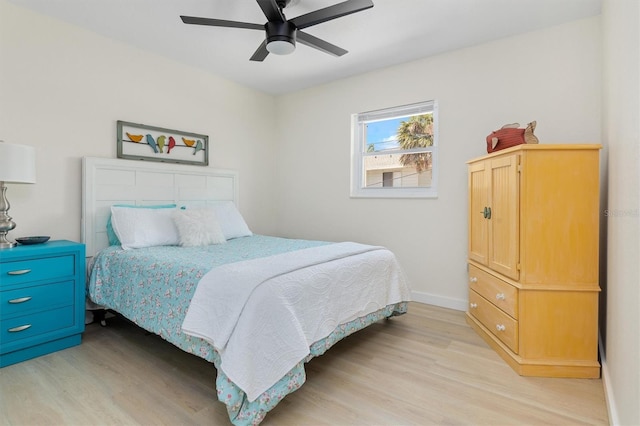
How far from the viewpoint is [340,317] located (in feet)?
6.83

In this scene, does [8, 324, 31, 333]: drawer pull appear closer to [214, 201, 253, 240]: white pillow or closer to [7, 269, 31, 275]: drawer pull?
[7, 269, 31, 275]: drawer pull

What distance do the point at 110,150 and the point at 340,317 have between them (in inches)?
102

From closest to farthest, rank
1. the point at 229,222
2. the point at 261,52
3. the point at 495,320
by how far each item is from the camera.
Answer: the point at 495,320, the point at 261,52, the point at 229,222

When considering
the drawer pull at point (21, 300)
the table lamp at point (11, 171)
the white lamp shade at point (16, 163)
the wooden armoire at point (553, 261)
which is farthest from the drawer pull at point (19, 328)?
the wooden armoire at point (553, 261)

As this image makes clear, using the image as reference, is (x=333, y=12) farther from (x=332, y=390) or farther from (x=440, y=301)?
(x=440, y=301)

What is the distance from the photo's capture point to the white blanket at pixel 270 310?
1536mm


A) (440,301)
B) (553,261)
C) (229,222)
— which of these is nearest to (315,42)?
(229,222)

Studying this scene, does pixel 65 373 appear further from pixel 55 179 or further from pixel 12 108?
pixel 12 108

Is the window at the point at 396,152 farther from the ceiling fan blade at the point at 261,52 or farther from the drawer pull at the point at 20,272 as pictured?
the drawer pull at the point at 20,272

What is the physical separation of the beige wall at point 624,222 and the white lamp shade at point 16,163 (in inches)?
132

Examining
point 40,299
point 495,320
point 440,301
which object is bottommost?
point 440,301

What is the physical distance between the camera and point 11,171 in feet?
7.18

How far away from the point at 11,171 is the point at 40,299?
0.88m

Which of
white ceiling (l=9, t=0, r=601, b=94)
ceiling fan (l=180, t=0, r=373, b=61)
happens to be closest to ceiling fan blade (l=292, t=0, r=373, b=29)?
ceiling fan (l=180, t=0, r=373, b=61)
